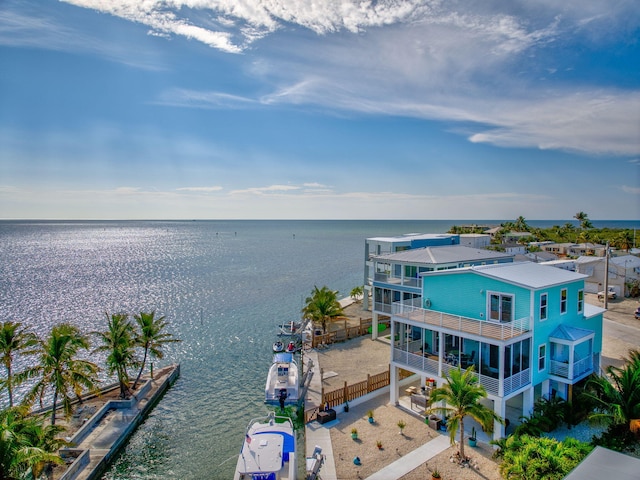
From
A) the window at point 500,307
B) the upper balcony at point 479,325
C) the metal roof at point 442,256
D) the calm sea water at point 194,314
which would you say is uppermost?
the metal roof at point 442,256

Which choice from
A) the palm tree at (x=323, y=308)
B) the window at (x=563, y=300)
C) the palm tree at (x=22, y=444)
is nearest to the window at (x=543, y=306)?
the window at (x=563, y=300)

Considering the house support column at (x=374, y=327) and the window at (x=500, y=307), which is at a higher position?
the window at (x=500, y=307)

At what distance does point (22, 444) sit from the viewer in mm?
13172

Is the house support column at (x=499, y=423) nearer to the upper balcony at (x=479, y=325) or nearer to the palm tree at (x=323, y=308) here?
the upper balcony at (x=479, y=325)

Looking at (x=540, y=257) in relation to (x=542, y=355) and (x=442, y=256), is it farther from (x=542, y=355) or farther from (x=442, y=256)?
(x=542, y=355)

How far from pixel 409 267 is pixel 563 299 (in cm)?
1207

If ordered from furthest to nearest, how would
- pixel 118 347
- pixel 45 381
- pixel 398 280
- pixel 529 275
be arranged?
pixel 398 280
pixel 118 347
pixel 529 275
pixel 45 381

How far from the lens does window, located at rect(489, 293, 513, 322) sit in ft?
63.6

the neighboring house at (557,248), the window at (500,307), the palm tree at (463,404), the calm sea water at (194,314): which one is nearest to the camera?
the palm tree at (463,404)

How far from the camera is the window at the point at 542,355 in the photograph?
19.4 meters

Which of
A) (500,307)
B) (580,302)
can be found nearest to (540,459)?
(500,307)

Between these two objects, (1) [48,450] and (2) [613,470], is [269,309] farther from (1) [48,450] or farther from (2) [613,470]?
(2) [613,470]

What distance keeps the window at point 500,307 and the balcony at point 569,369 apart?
11.5 ft

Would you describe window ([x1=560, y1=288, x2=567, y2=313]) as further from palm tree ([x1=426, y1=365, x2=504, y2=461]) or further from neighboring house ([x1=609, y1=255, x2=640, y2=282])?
neighboring house ([x1=609, y1=255, x2=640, y2=282])
